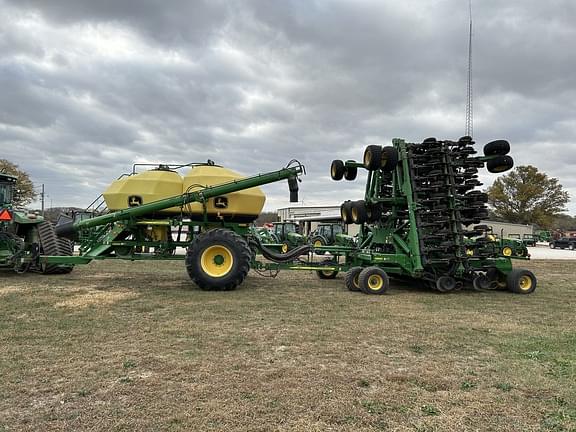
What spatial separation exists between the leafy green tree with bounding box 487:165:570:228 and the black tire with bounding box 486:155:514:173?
5581 centimetres

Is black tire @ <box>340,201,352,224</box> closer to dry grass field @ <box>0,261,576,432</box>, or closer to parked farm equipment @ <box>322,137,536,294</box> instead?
parked farm equipment @ <box>322,137,536,294</box>

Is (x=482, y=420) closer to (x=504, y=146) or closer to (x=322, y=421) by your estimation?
(x=322, y=421)

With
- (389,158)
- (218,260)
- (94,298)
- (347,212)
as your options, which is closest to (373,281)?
(347,212)

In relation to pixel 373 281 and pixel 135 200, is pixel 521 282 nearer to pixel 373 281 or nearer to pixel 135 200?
pixel 373 281

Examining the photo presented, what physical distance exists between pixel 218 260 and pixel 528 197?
6051 centimetres

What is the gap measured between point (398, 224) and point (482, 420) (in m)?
7.48

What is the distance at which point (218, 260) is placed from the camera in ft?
30.5

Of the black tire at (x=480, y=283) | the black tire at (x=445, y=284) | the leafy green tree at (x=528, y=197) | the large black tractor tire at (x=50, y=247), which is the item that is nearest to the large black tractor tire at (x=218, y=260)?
the black tire at (x=445, y=284)

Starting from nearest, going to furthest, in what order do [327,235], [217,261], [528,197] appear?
[217,261] < [327,235] < [528,197]

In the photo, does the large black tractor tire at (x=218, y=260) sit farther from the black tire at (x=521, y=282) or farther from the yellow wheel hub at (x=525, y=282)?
the yellow wheel hub at (x=525, y=282)

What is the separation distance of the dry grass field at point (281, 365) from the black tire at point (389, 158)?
9.91 feet

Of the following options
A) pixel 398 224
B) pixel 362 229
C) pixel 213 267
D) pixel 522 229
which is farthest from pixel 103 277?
pixel 522 229

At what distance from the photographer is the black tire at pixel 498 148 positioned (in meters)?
9.91

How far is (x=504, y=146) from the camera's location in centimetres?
990
